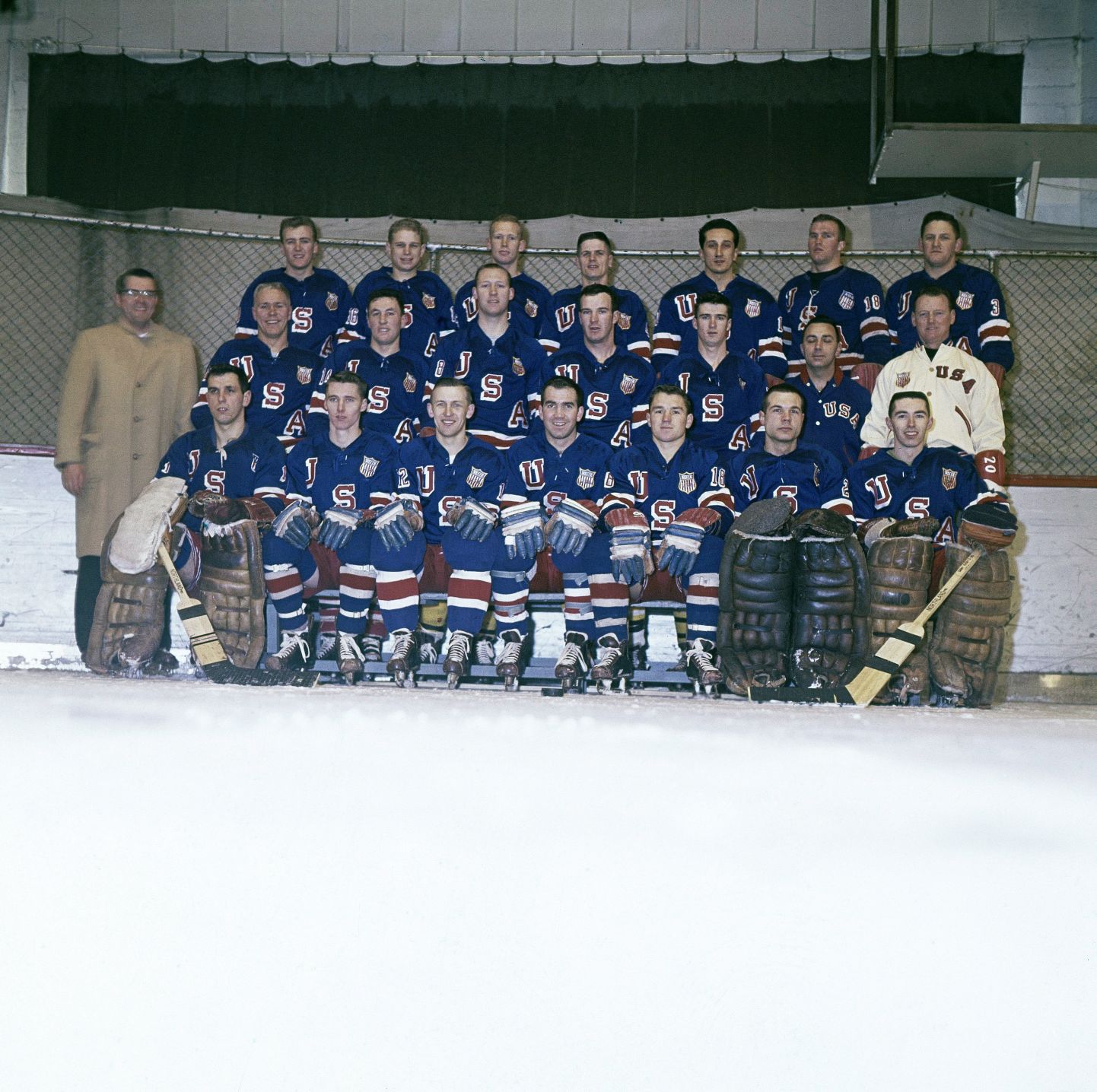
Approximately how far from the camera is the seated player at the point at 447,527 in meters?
3.21

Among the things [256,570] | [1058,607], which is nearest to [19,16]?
[256,570]

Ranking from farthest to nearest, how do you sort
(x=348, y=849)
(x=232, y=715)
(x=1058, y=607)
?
(x=1058, y=607)
(x=232, y=715)
(x=348, y=849)

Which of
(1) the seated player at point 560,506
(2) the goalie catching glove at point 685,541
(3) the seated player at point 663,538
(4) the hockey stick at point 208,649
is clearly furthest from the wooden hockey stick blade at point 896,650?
(4) the hockey stick at point 208,649

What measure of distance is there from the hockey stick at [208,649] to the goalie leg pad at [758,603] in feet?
3.85

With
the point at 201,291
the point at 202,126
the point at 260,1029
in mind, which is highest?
the point at 202,126

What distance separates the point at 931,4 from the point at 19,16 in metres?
5.22

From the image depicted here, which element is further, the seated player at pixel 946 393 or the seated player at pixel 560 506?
the seated player at pixel 946 393

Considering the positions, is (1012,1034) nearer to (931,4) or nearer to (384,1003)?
(384,1003)

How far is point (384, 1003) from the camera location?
1.61 m

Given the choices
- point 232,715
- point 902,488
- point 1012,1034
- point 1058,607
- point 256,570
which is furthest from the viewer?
point 1058,607

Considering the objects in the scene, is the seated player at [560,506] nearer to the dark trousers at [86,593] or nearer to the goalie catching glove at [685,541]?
the goalie catching glove at [685,541]

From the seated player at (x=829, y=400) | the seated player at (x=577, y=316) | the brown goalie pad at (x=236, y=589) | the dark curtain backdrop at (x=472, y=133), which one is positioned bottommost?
the brown goalie pad at (x=236, y=589)

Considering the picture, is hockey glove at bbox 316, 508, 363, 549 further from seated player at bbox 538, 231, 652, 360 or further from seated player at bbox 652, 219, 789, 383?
seated player at bbox 652, 219, 789, 383

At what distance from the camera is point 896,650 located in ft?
9.69
